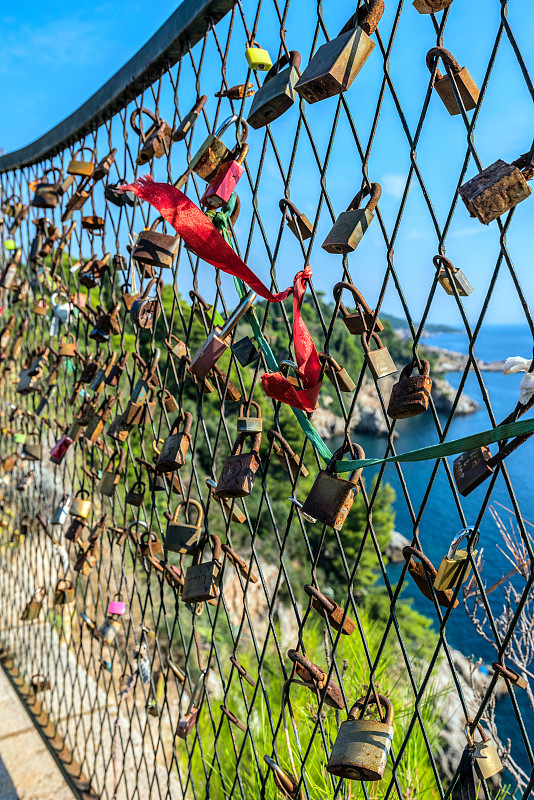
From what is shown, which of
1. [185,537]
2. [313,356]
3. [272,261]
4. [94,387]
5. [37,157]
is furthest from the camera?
[37,157]

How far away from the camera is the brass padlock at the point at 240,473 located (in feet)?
2.73

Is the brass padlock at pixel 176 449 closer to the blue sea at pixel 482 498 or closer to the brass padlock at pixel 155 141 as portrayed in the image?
the blue sea at pixel 482 498

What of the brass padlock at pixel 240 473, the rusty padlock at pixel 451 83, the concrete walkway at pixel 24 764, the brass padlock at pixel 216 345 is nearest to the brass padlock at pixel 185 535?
the brass padlock at pixel 240 473

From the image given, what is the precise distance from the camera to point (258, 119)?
0.78m

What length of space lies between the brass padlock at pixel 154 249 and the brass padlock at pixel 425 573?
62 cm

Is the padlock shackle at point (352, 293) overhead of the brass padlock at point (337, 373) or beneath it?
overhead

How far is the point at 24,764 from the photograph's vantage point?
1.88 m

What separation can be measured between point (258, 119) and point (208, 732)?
2.99 meters

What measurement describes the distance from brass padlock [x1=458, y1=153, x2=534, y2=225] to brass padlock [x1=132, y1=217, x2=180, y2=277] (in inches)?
22.7

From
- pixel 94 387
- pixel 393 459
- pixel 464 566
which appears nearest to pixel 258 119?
pixel 393 459

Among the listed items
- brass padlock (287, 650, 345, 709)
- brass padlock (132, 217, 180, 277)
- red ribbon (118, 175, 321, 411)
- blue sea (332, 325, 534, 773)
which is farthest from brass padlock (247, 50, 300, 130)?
brass padlock (287, 650, 345, 709)

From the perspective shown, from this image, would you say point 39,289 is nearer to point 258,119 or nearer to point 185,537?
point 185,537

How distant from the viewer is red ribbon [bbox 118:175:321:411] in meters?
0.73

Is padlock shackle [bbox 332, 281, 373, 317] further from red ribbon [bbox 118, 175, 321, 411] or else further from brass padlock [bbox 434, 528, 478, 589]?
brass padlock [bbox 434, 528, 478, 589]
